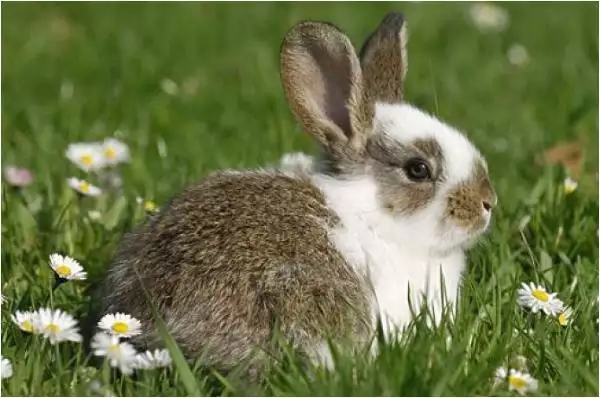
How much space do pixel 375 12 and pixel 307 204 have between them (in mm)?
5432

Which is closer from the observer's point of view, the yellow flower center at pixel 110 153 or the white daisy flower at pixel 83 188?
the white daisy flower at pixel 83 188

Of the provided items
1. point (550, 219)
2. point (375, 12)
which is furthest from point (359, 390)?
point (375, 12)

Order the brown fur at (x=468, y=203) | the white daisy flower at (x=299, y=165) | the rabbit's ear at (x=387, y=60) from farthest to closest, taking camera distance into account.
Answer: the rabbit's ear at (x=387, y=60)
the white daisy flower at (x=299, y=165)
the brown fur at (x=468, y=203)

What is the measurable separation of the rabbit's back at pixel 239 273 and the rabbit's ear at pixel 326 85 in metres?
0.36

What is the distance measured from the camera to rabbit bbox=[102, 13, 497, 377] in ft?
15.1

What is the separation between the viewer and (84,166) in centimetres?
642

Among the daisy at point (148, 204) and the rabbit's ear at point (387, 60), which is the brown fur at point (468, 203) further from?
the daisy at point (148, 204)

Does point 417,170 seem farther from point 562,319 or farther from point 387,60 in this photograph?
point 562,319

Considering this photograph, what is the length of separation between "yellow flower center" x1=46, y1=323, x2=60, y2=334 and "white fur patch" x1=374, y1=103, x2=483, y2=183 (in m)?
1.53

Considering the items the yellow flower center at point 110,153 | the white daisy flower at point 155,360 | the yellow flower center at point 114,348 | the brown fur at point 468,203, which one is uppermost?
the yellow flower center at point 110,153

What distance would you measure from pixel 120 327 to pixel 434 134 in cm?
149

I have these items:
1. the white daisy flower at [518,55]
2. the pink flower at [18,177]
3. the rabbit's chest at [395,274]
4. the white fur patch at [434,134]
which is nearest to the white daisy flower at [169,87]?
the pink flower at [18,177]

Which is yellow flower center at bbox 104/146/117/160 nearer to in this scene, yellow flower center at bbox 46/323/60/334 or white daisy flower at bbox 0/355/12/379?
yellow flower center at bbox 46/323/60/334

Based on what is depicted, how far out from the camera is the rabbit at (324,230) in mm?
4613
